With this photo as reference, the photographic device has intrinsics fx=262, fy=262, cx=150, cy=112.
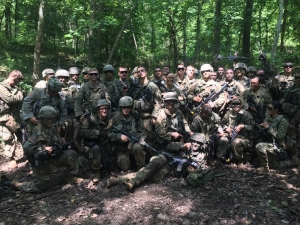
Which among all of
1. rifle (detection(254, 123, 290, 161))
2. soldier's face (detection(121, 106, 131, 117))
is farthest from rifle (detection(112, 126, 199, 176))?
rifle (detection(254, 123, 290, 161))

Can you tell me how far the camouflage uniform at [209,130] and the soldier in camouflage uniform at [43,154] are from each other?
10.5 ft

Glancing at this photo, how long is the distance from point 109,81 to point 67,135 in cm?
221

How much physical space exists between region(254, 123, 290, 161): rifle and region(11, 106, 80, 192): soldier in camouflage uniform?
4792mm

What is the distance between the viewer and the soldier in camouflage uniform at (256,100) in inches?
288

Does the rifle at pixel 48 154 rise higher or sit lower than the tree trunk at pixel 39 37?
lower

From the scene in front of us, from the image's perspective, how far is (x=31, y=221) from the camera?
4.42 meters

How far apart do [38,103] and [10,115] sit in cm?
144

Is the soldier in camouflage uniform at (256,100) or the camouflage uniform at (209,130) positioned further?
the soldier in camouflage uniform at (256,100)

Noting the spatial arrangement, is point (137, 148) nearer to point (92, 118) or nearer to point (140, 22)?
point (92, 118)

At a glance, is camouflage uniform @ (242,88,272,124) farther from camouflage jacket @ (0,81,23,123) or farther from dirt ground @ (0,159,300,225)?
camouflage jacket @ (0,81,23,123)

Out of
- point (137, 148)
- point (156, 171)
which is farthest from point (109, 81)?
point (156, 171)

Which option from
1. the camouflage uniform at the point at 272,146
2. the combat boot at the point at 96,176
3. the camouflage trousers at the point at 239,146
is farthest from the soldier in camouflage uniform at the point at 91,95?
the camouflage uniform at the point at 272,146

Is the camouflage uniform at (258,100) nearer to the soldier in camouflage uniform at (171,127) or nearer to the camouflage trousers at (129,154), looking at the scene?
the soldier in camouflage uniform at (171,127)

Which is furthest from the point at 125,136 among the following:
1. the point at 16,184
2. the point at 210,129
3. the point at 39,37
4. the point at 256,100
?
the point at 39,37
